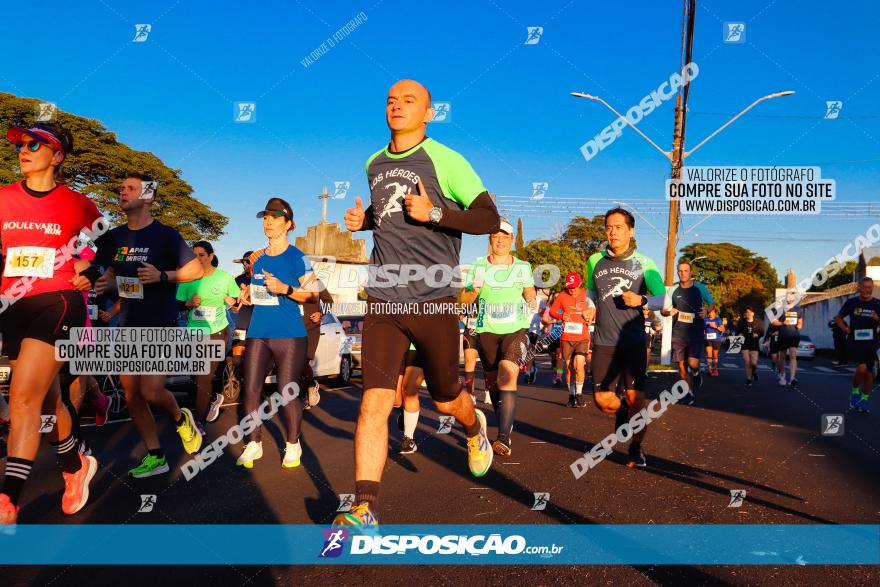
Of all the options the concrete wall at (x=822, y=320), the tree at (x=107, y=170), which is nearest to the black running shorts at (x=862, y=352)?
the tree at (x=107, y=170)

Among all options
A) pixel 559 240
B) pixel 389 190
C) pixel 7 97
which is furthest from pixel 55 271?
pixel 559 240

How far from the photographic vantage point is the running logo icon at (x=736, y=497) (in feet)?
15.6

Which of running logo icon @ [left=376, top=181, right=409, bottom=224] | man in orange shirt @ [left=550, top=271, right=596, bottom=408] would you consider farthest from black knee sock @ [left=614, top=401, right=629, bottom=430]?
man in orange shirt @ [left=550, top=271, right=596, bottom=408]

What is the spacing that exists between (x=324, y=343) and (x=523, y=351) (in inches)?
279

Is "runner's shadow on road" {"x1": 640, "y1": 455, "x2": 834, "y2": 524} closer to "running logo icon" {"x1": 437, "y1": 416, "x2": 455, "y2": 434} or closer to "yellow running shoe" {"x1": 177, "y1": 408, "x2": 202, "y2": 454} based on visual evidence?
"running logo icon" {"x1": 437, "y1": 416, "x2": 455, "y2": 434}

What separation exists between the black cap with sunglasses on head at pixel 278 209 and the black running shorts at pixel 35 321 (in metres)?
2.22

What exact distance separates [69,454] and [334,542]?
2.06 metres

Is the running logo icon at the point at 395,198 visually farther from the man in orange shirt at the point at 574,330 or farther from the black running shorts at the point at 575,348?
the black running shorts at the point at 575,348

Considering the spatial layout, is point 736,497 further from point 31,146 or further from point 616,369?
point 31,146

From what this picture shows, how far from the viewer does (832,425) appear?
8984 millimetres

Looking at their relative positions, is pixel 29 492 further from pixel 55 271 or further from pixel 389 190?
pixel 389 190

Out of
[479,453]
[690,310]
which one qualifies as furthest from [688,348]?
[479,453]

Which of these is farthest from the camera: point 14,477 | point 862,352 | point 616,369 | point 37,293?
point 862,352

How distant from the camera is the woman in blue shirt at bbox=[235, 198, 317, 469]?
5926 millimetres
